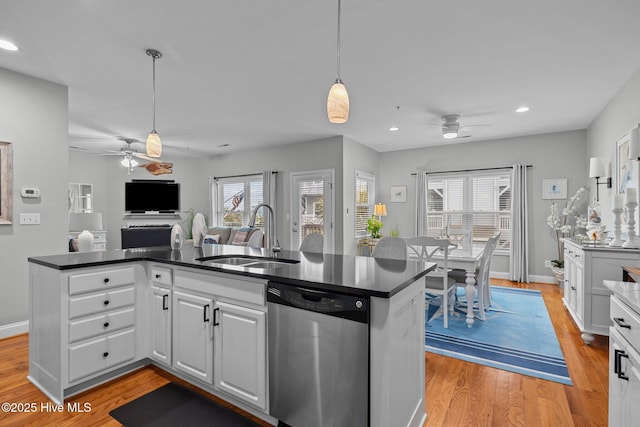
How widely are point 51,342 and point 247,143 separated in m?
5.05

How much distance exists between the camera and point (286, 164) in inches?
261

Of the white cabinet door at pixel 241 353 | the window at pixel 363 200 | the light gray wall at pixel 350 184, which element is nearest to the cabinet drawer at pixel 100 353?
the white cabinet door at pixel 241 353

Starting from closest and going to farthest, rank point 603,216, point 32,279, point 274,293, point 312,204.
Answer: point 274,293 → point 32,279 → point 603,216 → point 312,204

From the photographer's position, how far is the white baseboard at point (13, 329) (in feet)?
10.2

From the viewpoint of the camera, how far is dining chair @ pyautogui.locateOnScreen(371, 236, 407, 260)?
2504 millimetres

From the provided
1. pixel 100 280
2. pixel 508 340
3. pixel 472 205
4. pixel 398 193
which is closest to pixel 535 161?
pixel 472 205

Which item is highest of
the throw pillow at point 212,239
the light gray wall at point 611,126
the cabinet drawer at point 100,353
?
the light gray wall at point 611,126

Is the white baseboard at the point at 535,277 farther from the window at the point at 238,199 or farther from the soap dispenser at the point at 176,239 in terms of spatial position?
the soap dispenser at the point at 176,239

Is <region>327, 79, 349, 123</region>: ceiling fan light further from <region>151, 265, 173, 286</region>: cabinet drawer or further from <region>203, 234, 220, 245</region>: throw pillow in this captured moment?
<region>203, 234, 220, 245</region>: throw pillow

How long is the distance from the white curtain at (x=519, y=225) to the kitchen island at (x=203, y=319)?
4.62 meters

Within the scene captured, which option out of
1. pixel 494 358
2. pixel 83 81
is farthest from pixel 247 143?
pixel 494 358

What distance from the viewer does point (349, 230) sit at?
597 centimetres

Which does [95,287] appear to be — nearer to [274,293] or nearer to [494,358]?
[274,293]

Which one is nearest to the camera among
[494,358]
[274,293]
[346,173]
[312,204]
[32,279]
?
[274,293]
